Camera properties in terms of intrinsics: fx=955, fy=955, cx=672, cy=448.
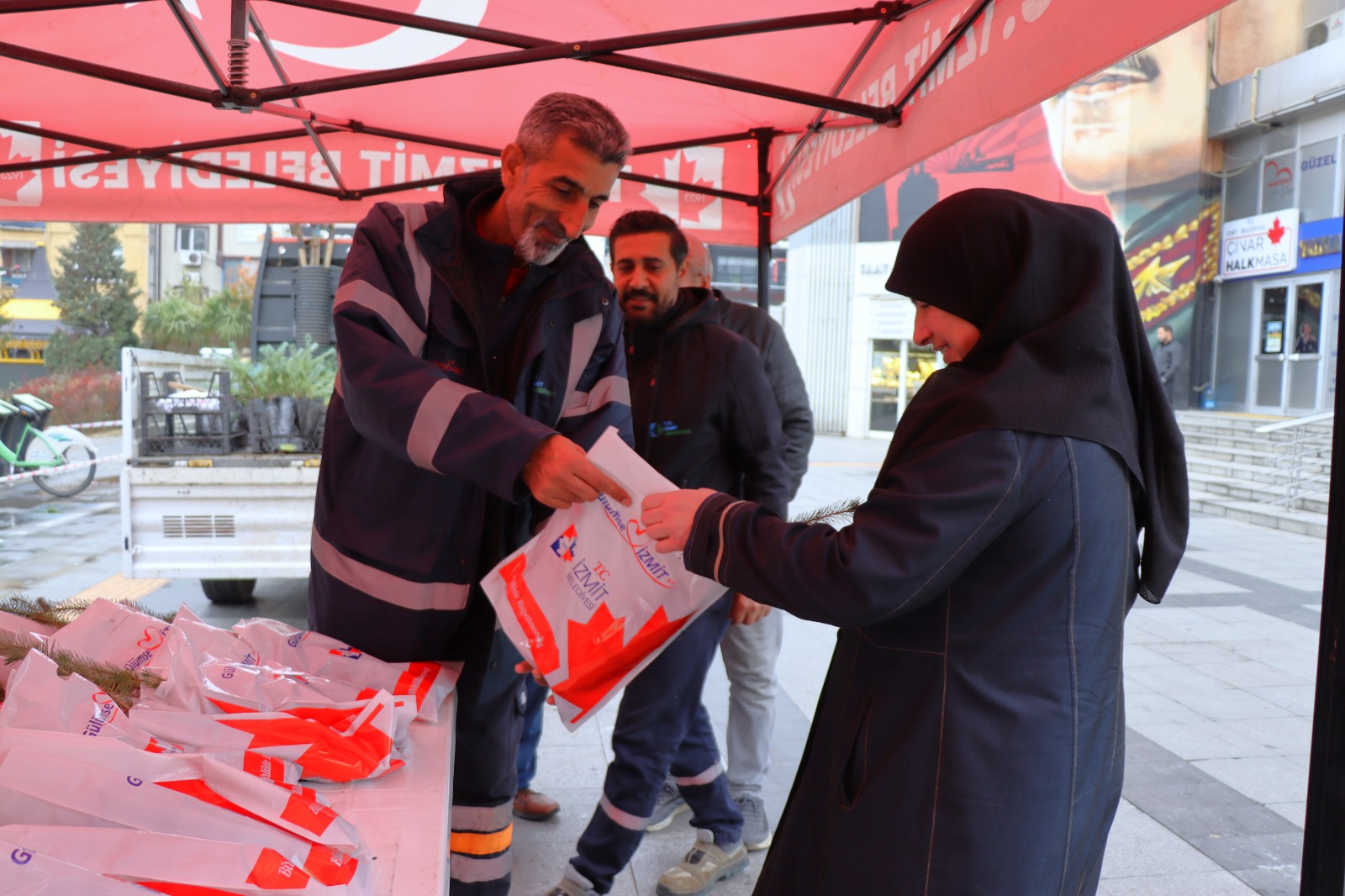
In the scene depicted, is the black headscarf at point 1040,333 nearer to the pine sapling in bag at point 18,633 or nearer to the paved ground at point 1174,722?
the pine sapling in bag at point 18,633

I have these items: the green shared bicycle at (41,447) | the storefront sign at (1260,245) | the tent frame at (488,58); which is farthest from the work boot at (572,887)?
the storefront sign at (1260,245)

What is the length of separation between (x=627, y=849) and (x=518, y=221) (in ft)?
5.87

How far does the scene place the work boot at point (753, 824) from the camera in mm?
3201

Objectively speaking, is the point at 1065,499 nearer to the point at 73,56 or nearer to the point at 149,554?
the point at 73,56

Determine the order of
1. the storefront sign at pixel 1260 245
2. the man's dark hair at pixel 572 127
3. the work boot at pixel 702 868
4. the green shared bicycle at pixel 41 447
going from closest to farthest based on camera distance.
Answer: the man's dark hair at pixel 572 127, the work boot at pixel 702 868, the green shared bicycle at pixel 41 447, the storefront sign at pixel 1260 245

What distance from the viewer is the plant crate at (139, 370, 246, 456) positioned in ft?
17.9

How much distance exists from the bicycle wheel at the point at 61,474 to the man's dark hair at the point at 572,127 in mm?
12081

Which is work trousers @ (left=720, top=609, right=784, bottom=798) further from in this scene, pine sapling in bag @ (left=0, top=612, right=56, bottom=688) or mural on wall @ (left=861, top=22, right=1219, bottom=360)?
mural on wall @ (left=861, top=22, right=1219, bottom=360)

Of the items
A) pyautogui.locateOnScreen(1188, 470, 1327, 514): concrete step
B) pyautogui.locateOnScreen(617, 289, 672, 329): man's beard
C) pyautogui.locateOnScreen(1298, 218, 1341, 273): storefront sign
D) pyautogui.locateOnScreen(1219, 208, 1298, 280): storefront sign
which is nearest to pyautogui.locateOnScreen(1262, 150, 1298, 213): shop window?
pyautogui.locateOnScreen(1219, 208, 1298, 280): storefront sign

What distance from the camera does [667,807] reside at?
3.39 meters

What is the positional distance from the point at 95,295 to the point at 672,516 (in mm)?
21267

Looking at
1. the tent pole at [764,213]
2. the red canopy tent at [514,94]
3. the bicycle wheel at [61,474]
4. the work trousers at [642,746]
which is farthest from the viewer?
the bicycle wheel at [61,474]

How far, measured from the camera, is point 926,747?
1.29 m

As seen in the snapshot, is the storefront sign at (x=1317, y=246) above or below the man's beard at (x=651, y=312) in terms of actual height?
above
